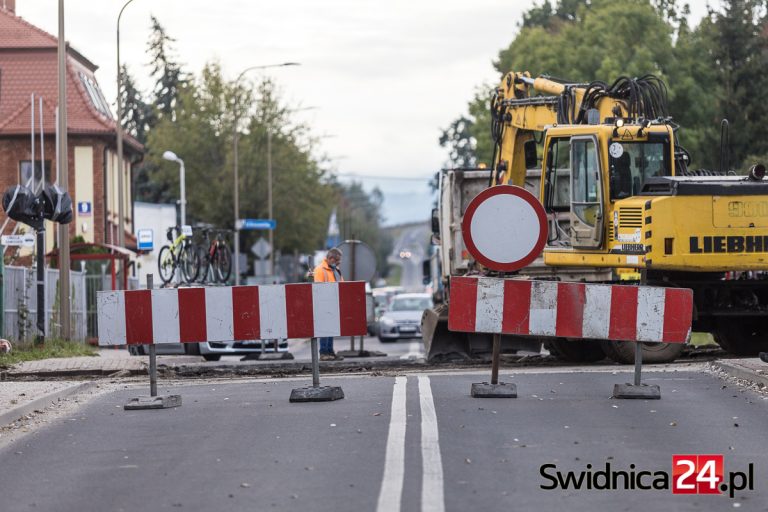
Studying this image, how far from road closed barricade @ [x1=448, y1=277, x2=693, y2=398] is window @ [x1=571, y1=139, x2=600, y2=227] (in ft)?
21.3

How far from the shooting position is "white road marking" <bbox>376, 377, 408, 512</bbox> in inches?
339

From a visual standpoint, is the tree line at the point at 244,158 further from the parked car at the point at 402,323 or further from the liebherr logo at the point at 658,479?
the liebherr logo at the point at 658,479

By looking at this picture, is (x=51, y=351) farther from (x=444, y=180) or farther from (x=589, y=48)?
(x=589, y=48)

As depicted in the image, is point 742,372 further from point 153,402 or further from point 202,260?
point 202,260

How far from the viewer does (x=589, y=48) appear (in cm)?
6762

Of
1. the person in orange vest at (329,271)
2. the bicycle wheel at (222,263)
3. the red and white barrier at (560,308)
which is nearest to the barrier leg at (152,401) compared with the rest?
the red and white barrier at (560,308)

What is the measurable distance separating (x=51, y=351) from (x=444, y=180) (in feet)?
24.4

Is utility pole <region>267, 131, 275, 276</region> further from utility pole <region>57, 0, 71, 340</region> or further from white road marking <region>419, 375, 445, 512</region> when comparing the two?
white road marking <region>419, 375, 445, 512</region>

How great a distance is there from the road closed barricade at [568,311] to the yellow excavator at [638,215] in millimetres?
4494

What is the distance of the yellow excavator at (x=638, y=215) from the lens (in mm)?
19672

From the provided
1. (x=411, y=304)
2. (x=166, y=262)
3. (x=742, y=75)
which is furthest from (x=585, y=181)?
(x=742, y=75)

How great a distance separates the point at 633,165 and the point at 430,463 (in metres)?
12.2

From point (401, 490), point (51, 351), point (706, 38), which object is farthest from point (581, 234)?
point (706, 38)

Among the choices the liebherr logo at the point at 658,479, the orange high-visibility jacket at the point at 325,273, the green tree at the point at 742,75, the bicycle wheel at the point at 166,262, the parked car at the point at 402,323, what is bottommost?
the parked car at the point at 402,323
